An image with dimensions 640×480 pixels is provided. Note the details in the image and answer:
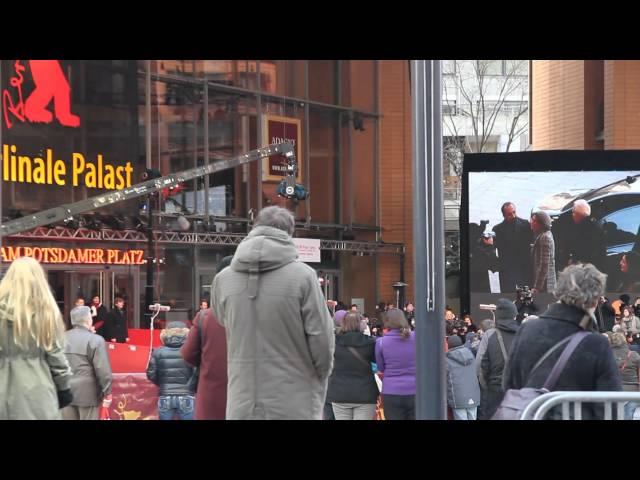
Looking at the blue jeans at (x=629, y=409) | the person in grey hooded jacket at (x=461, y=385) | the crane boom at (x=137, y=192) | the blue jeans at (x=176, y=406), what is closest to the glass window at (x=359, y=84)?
the crane boom at (x=137, y=192)

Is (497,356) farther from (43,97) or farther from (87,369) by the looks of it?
(43,97)

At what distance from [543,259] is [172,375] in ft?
42.9

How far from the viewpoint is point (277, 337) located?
5.17 meters

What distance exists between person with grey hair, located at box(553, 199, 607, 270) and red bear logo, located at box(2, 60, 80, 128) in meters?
11.9

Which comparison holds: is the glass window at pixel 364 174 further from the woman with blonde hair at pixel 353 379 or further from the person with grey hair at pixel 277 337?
the person with grey hair at pixel 277 337

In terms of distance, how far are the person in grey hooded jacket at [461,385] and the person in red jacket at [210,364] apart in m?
4.66

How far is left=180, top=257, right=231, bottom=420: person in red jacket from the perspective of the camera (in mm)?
6367

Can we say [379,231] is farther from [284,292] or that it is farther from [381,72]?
[284,292]

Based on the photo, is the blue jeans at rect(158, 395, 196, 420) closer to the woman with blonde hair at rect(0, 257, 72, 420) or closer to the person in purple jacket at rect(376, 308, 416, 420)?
the person in purple jacket at rect(376, 308, 416, 420)

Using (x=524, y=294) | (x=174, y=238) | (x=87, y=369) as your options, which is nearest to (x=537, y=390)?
(x=87, y=369)

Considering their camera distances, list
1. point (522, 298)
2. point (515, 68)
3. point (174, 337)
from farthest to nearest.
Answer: point (515, 68), point (522, 298), point (174, 337)

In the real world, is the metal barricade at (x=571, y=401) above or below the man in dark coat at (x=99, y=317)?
above

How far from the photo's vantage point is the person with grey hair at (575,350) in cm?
520
